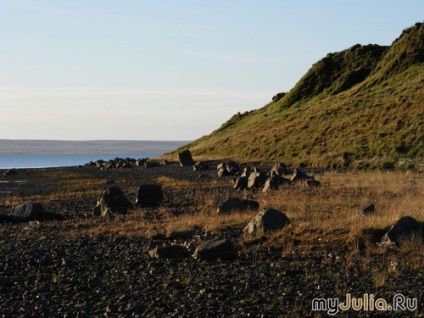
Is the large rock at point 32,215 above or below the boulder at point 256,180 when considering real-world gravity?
below

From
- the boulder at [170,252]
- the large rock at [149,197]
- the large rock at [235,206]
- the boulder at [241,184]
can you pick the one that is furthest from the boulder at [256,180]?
the boulder at [170,252]

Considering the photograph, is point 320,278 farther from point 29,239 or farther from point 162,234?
point 29,239

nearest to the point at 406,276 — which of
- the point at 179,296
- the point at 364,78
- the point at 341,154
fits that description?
the point at 179,296

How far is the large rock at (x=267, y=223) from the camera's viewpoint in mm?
18688

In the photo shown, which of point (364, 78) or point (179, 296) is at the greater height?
point (364, 78)

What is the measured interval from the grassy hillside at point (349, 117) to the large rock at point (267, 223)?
28056mm

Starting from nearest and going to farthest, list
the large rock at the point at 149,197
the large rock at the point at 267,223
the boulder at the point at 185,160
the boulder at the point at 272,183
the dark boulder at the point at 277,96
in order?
the large rock at the point at 267,223 < the large rock at the point at 149,197 < the boulder at the point at 272,183 < the boulder at the point at 185,160 < the dark boulder at the point at 277,96

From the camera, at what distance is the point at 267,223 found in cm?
1880

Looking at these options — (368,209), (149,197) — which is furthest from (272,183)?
(368,209)

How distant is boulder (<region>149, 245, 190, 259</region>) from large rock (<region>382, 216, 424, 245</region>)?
5.13 m

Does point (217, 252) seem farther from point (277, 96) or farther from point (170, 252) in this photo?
point (277, 96)

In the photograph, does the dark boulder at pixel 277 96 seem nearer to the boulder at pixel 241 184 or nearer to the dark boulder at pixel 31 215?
the boulder at pixel 241 184

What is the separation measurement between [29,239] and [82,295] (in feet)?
26.9

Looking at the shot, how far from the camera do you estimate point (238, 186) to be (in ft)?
117
